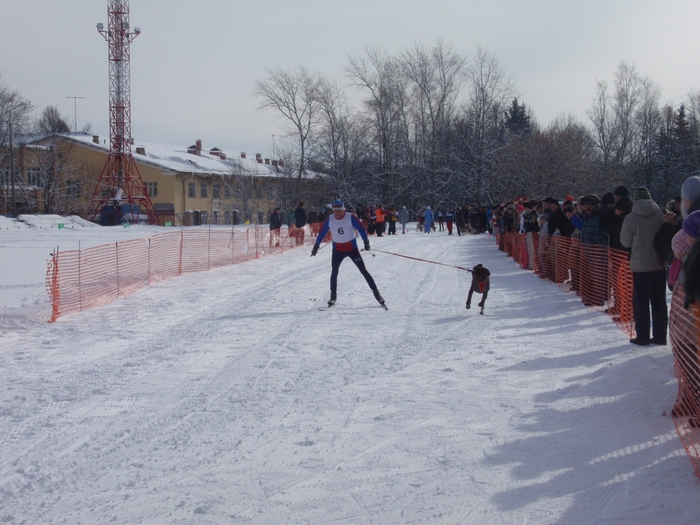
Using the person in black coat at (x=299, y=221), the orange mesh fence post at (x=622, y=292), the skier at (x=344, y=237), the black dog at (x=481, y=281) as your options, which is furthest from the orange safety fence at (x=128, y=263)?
the orange mesh fence post at (x=622, y=292)

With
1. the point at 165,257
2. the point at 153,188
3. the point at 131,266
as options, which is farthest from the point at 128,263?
the point at 153,188

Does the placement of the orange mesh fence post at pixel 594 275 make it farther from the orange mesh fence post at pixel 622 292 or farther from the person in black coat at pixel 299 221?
the person in black coat at pixel 299 221

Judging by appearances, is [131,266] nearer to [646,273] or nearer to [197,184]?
[646,273]

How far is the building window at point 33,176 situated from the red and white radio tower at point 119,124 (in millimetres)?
11768

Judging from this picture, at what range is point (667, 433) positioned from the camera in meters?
4.78

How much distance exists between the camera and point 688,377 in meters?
5.03

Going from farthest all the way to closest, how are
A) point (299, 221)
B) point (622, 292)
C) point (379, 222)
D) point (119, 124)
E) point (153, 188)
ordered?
1. point (153, 188)
2. point (119, 124)
3. point (379, 222)
4. point (299, 221)
5. point (622, 292)

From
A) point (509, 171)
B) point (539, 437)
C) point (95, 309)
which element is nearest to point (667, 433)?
point (539, 437)

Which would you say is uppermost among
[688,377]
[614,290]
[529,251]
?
[529,251]

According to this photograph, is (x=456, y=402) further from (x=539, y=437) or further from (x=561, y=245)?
(x=561, y=245)

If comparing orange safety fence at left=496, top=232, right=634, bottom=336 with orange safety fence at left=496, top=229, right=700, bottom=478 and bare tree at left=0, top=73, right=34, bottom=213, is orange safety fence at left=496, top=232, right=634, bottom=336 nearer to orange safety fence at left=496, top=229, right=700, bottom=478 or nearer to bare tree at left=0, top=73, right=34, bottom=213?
orange safety fence at left=496, top=229, right=700, bottom=478

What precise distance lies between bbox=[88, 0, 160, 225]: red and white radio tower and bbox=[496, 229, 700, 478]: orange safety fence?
3271 cm

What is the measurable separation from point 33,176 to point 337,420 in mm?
60031

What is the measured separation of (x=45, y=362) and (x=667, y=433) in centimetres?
582
